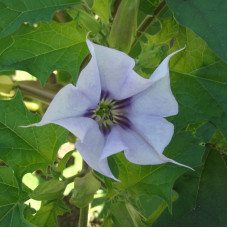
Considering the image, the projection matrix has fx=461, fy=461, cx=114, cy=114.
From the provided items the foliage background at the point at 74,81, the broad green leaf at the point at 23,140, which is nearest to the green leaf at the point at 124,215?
the foliage background at the point at 74,81

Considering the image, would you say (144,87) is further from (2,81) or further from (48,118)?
(2,81)

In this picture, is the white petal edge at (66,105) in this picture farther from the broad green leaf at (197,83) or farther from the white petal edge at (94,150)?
the broad green leaf at (197,83)

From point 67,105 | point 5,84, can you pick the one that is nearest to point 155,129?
point 67,105

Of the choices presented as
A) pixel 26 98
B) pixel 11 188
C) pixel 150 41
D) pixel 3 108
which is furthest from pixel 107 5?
pixel 26 98

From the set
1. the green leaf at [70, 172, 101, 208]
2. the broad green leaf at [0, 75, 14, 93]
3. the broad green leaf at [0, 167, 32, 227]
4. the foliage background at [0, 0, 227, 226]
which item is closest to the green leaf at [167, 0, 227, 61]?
the foliage background at [0, 0, 227, 226]

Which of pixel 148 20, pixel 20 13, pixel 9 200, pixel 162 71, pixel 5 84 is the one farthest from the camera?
pixel 5 84

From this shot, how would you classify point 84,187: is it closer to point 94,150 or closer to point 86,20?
point 94,150
